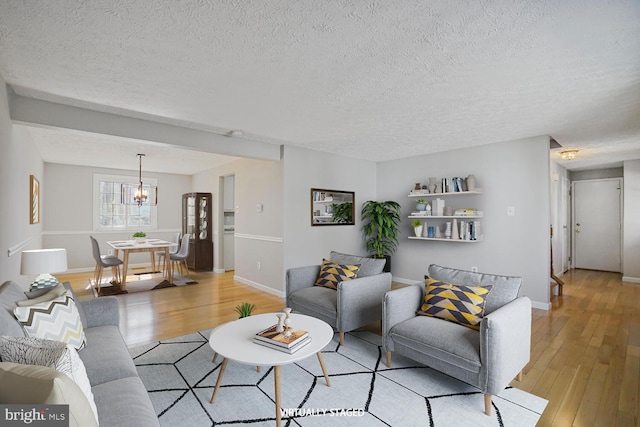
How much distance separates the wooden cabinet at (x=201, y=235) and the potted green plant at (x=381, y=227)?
11.8 ft

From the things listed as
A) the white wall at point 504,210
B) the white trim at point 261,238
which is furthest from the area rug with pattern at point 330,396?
the white wall at point 504,210

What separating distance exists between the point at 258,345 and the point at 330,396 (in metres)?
0.62

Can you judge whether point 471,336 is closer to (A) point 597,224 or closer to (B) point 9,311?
(B) point 9,311

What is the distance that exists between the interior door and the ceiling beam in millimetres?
7013

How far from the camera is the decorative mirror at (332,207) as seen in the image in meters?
5.16

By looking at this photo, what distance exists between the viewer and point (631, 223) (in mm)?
5797

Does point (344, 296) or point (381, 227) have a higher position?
point (381, 227)

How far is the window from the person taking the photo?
7238 millimetres

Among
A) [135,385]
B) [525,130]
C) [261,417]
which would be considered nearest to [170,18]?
[135,385]

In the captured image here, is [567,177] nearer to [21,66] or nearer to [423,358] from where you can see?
[423,358]

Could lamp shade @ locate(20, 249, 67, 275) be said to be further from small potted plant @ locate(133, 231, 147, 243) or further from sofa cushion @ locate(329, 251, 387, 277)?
small potted plant @ locate(133, 231, 147, 243)

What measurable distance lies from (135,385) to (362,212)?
4.73 meters

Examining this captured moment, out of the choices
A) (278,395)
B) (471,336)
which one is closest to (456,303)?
(471,336)

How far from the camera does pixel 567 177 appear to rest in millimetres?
6965
